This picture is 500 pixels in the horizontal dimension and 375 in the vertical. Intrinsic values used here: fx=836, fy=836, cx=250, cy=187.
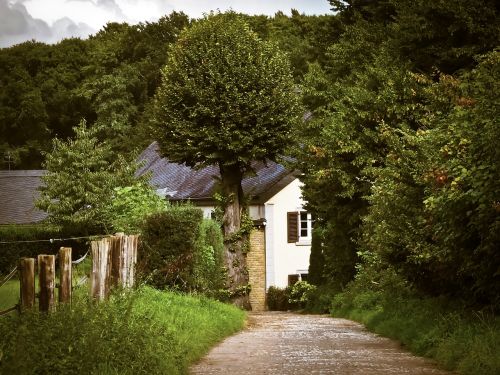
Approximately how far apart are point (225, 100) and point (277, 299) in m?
15.6

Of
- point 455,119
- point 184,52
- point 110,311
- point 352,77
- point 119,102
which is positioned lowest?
point 110,311

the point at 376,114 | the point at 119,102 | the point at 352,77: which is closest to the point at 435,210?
the point at 376,114

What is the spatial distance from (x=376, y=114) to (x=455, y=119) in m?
10.3

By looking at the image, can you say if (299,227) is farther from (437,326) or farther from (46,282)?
(46,282)

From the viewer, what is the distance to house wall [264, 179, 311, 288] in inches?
1752

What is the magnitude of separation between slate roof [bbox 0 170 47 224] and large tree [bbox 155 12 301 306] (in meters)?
24.5

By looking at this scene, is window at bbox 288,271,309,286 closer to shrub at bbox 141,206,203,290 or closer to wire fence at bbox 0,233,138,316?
shrub at bbox 141,206,203,290

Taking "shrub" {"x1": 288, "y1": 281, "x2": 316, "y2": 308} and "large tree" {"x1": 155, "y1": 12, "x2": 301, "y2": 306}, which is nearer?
"large tree" {"x1": 155, "y1": 12, "x2": 301, "y2": 306}

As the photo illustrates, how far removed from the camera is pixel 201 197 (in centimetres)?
4628

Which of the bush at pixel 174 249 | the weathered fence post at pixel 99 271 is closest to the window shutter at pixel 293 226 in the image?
the bush at pixel 174 249

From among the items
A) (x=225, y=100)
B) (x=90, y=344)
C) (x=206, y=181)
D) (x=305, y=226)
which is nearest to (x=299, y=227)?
(x=305, y=226)

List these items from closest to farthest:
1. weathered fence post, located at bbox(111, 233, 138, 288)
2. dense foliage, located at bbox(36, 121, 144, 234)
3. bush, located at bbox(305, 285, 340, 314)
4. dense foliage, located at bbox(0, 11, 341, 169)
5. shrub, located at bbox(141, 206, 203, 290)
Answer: weathered fence post, located at bbox(111, 233, 138, 288)
shrub, located at bbox(141, 206, 203, 290)
bush, located at bbox(305, 285, 340, 314)
dense foliage, located at bbox(36, 121, 144, 234)
dense foliage, located at bbox(0, 11, 341, 169)

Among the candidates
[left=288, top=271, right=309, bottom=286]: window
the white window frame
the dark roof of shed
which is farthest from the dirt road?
the white window frame

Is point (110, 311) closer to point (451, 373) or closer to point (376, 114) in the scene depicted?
point (451, 373)
